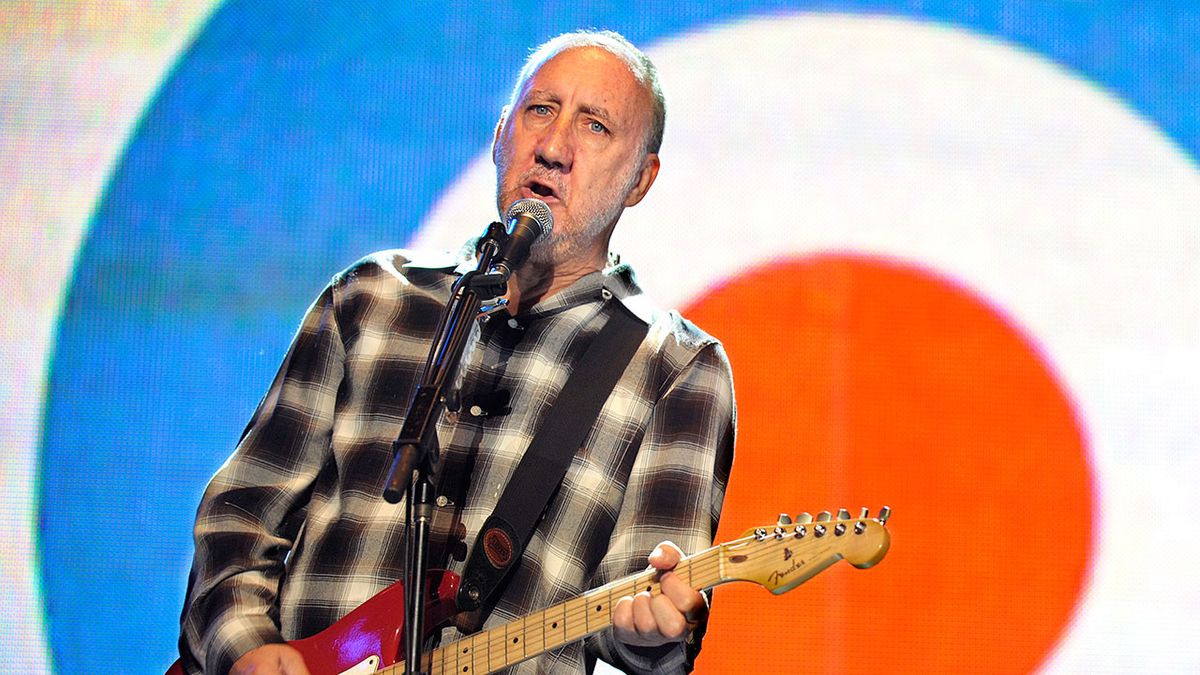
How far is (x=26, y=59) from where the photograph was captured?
3.75m

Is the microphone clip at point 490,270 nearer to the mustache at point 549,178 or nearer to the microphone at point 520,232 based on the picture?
the microphone at point 520,232

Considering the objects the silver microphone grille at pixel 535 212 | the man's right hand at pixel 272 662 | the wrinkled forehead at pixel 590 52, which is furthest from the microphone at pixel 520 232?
the man's right hand at pixel 272 662

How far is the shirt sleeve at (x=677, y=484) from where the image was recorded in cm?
243

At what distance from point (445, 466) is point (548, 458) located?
24 cm

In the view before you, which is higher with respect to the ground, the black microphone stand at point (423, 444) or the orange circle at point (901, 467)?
the orange circle at point (901, 467)

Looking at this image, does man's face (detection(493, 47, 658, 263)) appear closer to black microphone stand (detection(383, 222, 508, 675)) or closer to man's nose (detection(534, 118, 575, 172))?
man's nose (detection(534, 118, 575, 172))

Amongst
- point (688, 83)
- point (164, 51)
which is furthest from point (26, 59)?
point (688, 83)

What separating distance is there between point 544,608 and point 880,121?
2.02 m

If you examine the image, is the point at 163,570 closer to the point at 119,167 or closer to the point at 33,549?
the point at 33,549

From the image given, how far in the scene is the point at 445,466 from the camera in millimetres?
2604

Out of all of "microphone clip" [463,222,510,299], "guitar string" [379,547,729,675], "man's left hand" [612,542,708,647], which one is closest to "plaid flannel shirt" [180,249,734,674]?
"guitar string" [379,547,729,675]

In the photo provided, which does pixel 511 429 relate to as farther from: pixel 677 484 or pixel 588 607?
pixel 588 607

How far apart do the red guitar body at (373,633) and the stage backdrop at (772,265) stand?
1264mm

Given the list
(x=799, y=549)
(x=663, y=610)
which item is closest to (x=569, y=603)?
(x=663, y=610)
